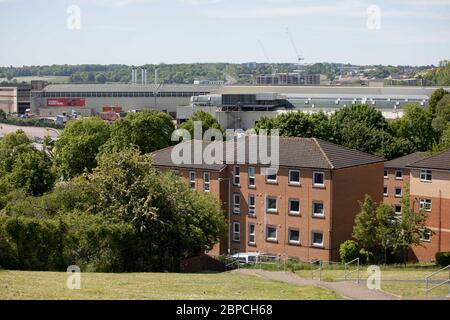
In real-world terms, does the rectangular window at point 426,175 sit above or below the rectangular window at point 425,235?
above

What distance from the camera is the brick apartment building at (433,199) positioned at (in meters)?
48.7

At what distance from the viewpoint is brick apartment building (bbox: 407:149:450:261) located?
48.7 meters

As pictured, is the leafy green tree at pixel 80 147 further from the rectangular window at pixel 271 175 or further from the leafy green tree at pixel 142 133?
the rectangular window at pixel 271 175

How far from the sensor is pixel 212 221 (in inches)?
1756

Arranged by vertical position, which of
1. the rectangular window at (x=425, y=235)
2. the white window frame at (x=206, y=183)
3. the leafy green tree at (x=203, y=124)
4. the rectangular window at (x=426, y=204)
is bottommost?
the rectangular window at (x=425, y=235)

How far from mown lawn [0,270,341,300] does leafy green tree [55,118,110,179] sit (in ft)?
143

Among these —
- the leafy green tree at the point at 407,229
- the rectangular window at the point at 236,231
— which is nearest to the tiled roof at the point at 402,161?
the rectangular window at the point at 236,231

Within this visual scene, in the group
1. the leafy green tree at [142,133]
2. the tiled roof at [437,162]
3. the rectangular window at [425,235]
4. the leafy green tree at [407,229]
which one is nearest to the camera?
the leafy green tree at [407,229]

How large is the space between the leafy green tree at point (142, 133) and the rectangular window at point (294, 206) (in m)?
27.9

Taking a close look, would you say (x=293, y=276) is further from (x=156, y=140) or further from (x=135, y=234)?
(x=156, y=140)

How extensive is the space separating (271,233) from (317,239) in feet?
11.5

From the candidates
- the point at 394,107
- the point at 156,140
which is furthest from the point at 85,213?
the point at 394,107

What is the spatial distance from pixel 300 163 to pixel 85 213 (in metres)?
16.9

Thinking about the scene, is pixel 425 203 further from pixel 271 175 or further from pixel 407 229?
pixel 271 175
